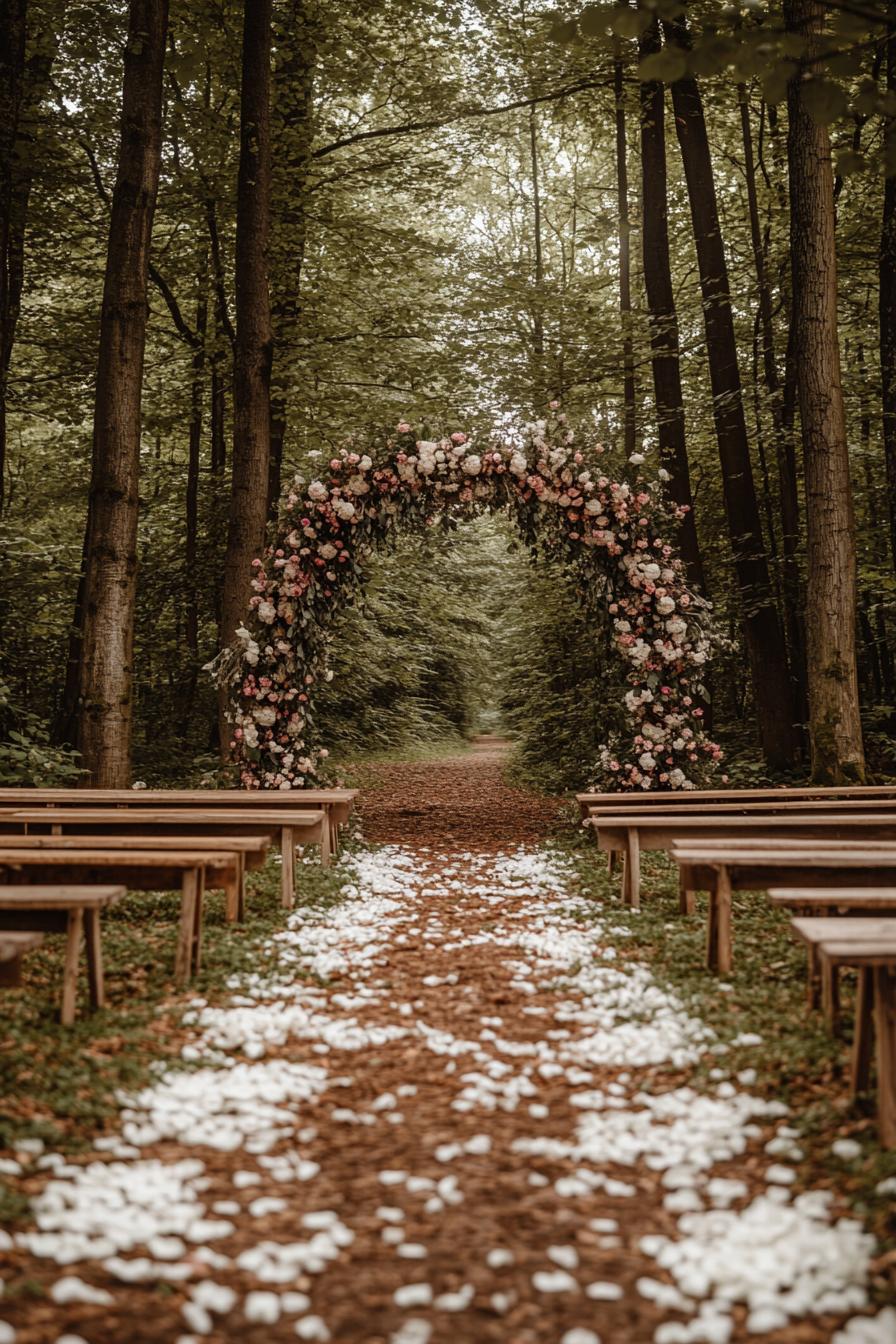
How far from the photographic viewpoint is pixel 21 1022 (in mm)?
4230

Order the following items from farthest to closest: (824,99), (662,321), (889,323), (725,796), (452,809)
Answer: (452,809) < (662,321) < (889,323) < (725,796) < (824,99)

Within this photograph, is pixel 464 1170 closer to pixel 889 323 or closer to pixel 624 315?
pixel 889 323

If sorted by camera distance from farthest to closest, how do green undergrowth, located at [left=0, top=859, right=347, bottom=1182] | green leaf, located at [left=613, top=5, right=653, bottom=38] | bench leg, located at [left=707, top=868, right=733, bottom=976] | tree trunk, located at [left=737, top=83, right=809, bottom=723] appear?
tree trunk, located at [left=737, top=83, right=809, bottom=723], bench leg, located at [left=707, top=868, right=733, bottom=976], green undergrowth, located at [left=0, top=859, right=347, bottom=1182], green leaf, located at [left=613, top=5, right=653, bottom=38]

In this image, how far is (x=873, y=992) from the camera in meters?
3.49

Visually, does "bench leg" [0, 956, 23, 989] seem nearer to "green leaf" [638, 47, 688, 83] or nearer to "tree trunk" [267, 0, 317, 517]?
"green leaf" [638, 47, 688, 83]

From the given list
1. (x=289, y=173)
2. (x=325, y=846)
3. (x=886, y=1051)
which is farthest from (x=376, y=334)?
(x=886, y=1051)

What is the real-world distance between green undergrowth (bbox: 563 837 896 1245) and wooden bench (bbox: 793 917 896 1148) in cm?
10

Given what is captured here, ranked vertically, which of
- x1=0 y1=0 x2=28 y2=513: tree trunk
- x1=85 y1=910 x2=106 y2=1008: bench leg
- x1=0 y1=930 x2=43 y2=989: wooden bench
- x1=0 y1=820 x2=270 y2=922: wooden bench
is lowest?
x1=85 y1=910 x2=106 y2=1008: bench leg

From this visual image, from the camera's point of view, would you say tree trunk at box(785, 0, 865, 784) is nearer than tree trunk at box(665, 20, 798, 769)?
Yes

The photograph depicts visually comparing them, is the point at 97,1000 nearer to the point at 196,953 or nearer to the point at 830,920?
the point at 196,953

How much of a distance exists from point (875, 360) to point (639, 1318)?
1408 cm

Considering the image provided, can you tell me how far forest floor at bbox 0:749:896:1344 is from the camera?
94.5 inches

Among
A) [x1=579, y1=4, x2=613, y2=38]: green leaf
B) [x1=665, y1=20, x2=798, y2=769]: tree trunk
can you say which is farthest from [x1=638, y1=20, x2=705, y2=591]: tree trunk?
[x1=579, y1=4, x2=613, y2=38]: green leaf

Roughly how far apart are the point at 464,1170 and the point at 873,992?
157 cm
